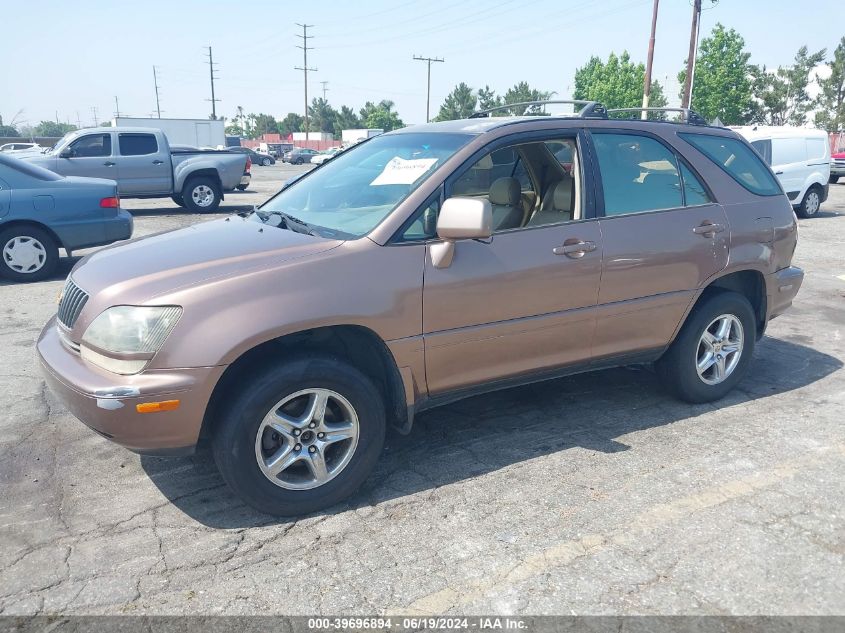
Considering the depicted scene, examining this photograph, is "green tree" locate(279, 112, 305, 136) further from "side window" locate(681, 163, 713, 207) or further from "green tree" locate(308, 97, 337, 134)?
"side window" locate(681, 163, 713, 207)

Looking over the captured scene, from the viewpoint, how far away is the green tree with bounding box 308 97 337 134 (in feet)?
425

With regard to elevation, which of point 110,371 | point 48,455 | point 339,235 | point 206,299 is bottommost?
point 48,455

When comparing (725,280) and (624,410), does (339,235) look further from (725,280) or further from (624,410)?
(725,280)

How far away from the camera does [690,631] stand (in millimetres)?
2496

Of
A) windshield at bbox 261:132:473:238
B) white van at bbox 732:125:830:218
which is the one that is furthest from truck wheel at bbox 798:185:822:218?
windshield at bbox 261:132:473:238

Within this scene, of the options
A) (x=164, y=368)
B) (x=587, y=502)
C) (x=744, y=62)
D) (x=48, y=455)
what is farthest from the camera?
(x=744, y=62)

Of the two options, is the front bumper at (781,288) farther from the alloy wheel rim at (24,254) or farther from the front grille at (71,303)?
the alloy wheel rim at (24,254)

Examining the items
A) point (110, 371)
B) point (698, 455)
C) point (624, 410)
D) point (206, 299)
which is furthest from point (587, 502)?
point (110, 371)

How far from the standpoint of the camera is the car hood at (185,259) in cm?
307

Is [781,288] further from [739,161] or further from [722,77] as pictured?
[722,77]

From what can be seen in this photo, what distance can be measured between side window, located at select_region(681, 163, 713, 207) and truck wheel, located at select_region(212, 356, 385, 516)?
2432mm

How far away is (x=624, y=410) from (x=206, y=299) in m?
2.81

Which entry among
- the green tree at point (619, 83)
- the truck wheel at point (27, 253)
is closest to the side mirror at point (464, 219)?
the truck wheel at point (27, 253)

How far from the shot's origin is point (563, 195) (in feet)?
13.7
